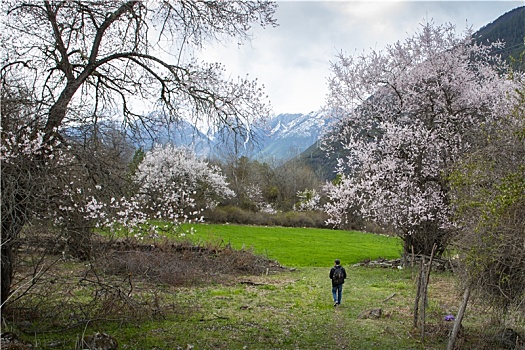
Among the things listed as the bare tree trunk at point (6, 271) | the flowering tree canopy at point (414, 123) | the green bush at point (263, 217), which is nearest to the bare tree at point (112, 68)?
the bare tree trunk at point (6, 271)

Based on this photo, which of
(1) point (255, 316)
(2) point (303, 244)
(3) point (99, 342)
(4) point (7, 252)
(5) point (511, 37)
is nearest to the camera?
(3) point (99, 342)

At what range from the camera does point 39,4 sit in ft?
22.0

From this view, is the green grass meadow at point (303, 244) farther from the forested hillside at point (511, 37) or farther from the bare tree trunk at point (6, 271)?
the bare tree trunk at point (6, 271)

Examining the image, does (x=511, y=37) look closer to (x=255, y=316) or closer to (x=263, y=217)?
(x=255, y=316)

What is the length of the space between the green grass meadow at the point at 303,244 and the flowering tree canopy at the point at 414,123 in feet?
15.8

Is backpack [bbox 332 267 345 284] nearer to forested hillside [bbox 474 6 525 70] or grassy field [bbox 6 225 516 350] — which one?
grassy field [bbox 6 225 516 350]

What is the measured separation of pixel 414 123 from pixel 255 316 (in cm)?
870

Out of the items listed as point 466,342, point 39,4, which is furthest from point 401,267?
point 39,4

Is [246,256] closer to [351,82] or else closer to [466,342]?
[351,82]

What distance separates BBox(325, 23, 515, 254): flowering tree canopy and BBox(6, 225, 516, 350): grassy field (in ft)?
8.09

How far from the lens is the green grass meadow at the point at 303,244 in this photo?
19.8 meters

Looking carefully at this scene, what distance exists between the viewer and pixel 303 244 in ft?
82.8

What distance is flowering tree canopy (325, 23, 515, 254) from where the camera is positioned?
1342 cm

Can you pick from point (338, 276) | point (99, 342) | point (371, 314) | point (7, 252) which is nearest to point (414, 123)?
point (338, 276)
